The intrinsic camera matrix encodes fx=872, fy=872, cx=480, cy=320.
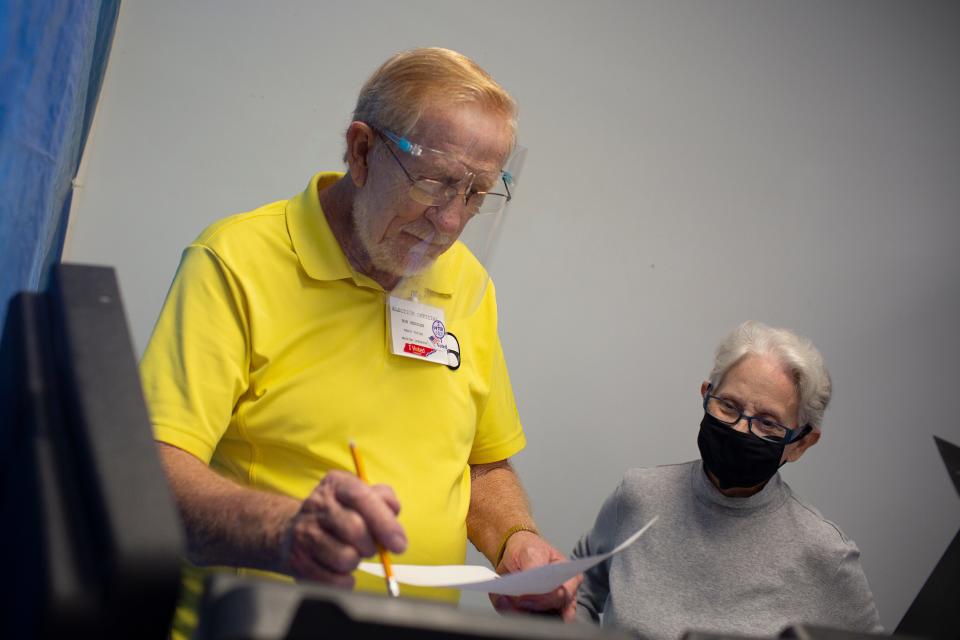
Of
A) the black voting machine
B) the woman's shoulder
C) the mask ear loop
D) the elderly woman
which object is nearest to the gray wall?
the woman's shoulder

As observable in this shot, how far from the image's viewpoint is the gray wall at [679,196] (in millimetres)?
2322

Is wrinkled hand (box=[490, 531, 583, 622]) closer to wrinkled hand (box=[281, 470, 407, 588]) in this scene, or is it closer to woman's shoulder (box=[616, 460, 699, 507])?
wrinkled hand (box=[281, 470, 407, 588])

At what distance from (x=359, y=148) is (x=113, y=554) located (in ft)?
3.51

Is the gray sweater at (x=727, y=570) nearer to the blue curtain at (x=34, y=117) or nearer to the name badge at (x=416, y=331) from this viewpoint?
the name badge at (x=416, y=331)

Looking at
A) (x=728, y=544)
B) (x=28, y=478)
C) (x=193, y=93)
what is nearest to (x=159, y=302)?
(x=193, y=93)

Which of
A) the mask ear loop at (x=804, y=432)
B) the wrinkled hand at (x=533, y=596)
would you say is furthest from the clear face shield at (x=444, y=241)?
the mask ear loop at (x=804, y=432)

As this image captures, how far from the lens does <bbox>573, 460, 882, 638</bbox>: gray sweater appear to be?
Answer: 6.06 feet

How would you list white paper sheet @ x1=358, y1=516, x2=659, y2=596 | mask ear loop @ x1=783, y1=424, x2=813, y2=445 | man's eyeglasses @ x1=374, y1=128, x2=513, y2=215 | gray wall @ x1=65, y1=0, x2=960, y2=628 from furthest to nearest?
1. gray wall @ x1=65, y1=0, x2=960, y2=628
2. mask ear loop @ x1=783, y1=424, x2=813, y2=445
3. man's eyeglasses @ x1=374, y1=128, x2=513, y2=215
4. white paper sheet @ x1=358, y1=516, x2=659, y2=596

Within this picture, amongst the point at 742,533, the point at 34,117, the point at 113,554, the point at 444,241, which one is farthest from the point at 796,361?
the point at 113,554

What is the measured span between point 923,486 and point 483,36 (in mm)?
2122

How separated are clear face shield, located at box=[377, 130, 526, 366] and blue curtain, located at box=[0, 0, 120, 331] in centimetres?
47

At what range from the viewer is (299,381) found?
128cm

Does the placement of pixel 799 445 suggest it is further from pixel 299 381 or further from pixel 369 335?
pixel 299 381

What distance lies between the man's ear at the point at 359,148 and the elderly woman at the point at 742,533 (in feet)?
3.28
